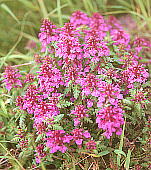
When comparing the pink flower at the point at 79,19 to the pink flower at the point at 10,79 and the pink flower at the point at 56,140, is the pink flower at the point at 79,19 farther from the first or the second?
the pink flower at the point at 56,140

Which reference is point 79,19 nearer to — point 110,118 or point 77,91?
point 77,91

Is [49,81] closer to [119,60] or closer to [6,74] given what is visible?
[6,74]

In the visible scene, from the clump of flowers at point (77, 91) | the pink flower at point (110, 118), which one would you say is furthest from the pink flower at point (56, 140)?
the pink flower at point (110, 118)

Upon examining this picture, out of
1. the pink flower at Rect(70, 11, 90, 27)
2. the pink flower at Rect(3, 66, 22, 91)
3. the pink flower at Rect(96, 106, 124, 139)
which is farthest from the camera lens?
the pink flower at Rect(70, 11, 90, 27)

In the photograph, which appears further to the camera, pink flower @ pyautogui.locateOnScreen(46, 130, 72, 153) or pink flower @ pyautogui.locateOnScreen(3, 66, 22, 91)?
pink flower @ pyautogui.locateOnScreen(3, 66, 22, 91)

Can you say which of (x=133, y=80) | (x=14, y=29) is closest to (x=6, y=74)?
(x=133, y=80)

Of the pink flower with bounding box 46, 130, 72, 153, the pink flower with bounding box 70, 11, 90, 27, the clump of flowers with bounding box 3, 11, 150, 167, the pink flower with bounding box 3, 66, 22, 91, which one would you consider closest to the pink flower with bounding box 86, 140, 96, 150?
the clump of flowers with bounding box 3, 11, 150, 167

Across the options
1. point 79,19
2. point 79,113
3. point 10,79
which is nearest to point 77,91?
point 79,113

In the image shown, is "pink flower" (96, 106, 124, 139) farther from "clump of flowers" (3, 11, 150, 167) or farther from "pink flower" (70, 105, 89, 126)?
"pink flower" (70, 105, 89, 126)
